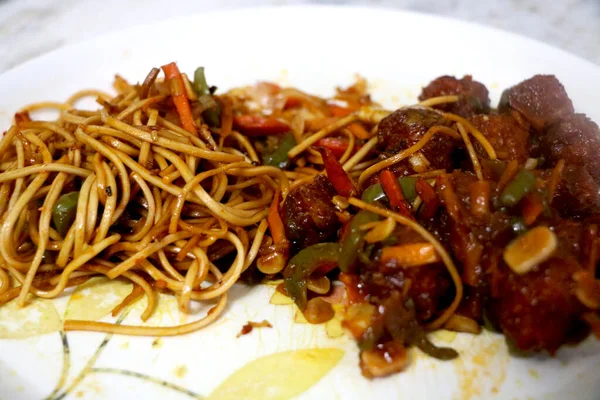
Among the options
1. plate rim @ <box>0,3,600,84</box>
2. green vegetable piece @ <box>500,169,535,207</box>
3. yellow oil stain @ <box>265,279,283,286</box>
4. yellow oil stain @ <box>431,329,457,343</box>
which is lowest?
yellow oil stain @ <box>431,329,457,343</box>

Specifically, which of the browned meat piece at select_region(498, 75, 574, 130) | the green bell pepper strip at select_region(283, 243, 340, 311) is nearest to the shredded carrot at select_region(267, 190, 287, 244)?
the green bell pepper strip at select_region(283, 243, 340, 311)

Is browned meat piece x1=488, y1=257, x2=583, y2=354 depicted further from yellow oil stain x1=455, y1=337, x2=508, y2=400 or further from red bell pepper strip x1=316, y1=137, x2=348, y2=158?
red bell pepper strip x1=316, y1=137, x2=348, y2=158

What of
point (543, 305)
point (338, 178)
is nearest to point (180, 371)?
A: point (338, 178)

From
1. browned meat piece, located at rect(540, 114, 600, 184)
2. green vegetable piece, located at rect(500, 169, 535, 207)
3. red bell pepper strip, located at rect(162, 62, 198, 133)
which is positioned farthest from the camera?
red bell pepper strip, located at rect(162, 62, 198, 133)

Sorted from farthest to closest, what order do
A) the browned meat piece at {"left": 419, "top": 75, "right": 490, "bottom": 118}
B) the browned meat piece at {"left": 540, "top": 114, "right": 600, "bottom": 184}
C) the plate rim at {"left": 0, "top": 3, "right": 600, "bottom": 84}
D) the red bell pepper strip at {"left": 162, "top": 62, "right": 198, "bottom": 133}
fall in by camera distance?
the plate rim at {"left": 0, "top": 3, "right": 600, "bottom": 84}
the browned meat piece at {"left": 419, "top": 75, "right": 490, "bottom": 118}
the red bell pepper strip at {"left": 162, "top": 62, "right": 198, "bottom": 133}
the browned meat piece at {"left": 540, "top": 114, "right": 600, "bottom": 184}

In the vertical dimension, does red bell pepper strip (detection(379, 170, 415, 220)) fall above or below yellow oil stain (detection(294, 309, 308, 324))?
above

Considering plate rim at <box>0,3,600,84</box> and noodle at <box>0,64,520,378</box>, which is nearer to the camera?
noodle at <box>0,64,520,378</box>

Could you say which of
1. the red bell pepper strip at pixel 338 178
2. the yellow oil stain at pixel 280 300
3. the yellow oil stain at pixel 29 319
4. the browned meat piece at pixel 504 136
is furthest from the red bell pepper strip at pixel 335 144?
the yellow oil stain at pixel 29 319
